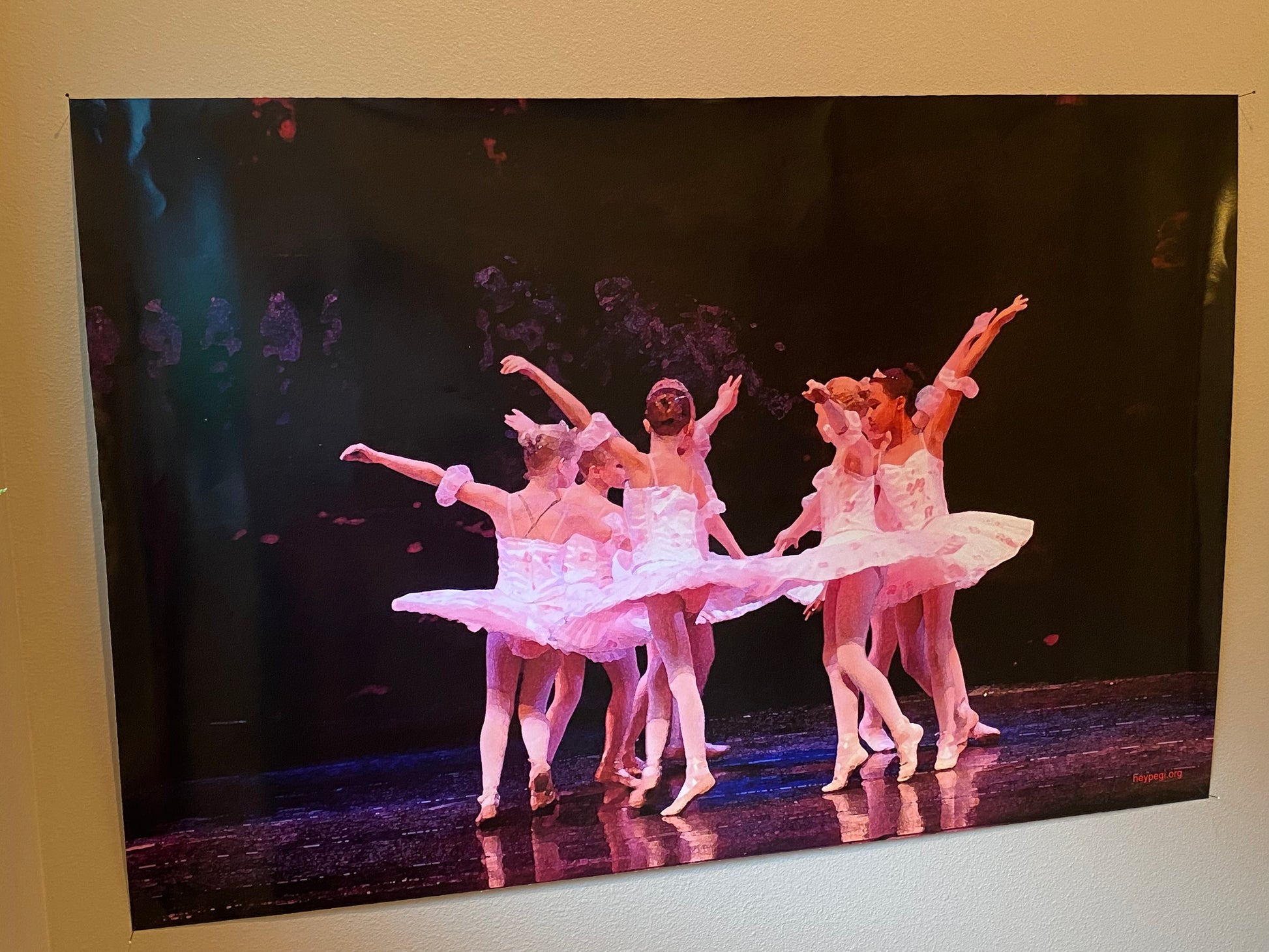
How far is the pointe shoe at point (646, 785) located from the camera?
100 centimetres

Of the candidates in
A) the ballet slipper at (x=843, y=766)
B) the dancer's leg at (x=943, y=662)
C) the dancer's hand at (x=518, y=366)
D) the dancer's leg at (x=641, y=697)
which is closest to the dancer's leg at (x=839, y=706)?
the ballet slipper at (x=843, y=766)

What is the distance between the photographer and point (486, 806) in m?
0.98

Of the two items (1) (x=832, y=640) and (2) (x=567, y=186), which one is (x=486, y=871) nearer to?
(1) (x=832, y=640)

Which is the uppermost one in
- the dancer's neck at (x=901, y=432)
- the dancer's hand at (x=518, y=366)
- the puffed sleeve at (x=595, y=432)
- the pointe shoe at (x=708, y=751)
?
the dancer's hand at (x=518, y=366)

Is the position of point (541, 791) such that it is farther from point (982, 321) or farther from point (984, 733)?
point (982, 321)

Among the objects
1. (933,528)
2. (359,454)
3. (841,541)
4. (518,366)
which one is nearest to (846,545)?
(841,541)

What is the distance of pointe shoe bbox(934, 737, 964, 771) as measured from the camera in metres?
1.06

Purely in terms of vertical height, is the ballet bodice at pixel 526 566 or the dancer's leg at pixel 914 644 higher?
the ballet bodice at pixel 526 566

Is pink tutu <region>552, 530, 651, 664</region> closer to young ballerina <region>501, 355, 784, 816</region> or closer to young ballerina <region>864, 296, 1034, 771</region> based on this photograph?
young ballerina <region>501, 355, 784, 816</region>

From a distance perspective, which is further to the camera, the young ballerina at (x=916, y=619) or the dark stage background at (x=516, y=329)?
the young ballerina at (x=916, y=619)

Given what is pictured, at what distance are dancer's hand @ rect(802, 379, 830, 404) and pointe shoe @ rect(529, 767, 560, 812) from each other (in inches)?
20.6

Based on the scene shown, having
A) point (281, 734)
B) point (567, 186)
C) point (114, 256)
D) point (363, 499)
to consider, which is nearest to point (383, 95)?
point (567, 186)

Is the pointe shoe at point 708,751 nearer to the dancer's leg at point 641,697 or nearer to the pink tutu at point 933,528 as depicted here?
the dancer's leg at point 641,697

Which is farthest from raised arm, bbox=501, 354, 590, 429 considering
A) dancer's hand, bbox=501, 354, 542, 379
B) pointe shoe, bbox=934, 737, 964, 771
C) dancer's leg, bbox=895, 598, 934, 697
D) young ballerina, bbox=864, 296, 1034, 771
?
pointe shoe, bbox=934, 737, 964, 771
